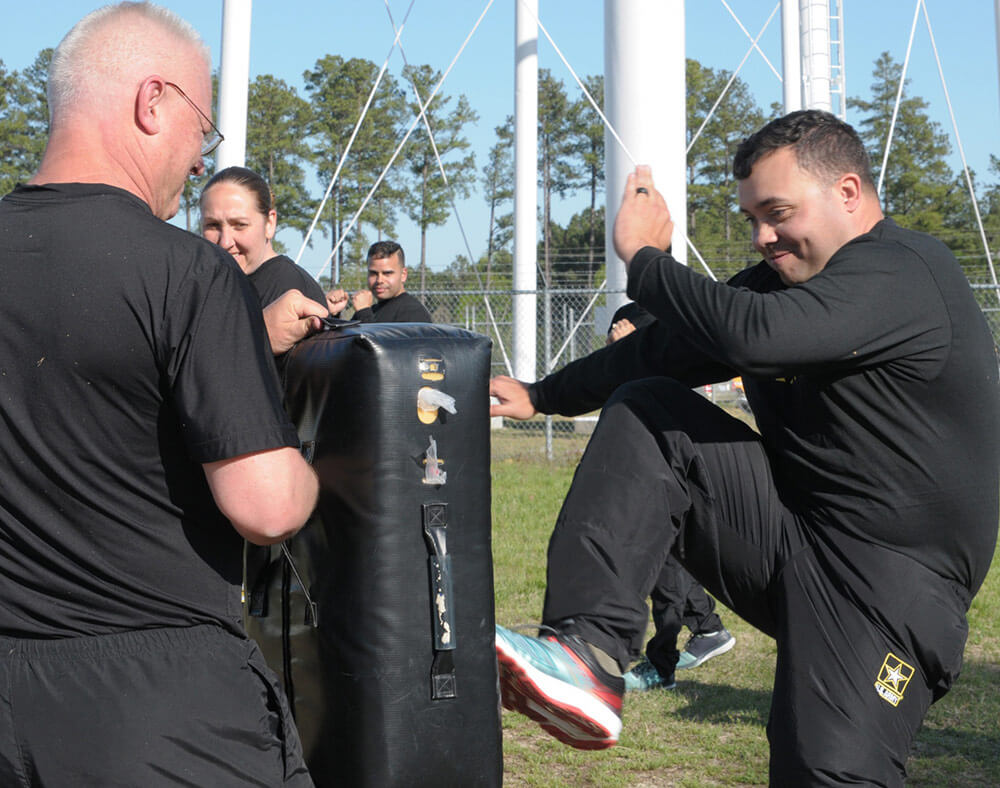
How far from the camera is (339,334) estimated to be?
9.35ft

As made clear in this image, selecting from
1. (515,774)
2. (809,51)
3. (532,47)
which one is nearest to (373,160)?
(532,47)

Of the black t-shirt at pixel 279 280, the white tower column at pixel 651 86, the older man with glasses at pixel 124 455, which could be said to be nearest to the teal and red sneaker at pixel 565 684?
the older man with glasses at pixel 124 455

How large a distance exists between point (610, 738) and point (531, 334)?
1647 centimetres

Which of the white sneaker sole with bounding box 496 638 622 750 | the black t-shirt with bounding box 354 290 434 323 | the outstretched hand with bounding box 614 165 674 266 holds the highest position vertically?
the outstretched hand with bounding box 614 165 674 266

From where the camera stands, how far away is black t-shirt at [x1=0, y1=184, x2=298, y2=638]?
189 centimetres

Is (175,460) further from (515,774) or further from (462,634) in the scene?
(515,774)

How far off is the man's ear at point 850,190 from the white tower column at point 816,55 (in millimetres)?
11399

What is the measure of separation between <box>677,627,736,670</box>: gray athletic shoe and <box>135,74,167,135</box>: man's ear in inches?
184

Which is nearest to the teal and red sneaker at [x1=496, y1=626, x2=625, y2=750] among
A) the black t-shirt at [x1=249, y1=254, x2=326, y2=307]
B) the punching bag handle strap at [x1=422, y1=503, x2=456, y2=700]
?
the punching bag handle strap at [x1=422, y1=503, x2=456, y2=700]

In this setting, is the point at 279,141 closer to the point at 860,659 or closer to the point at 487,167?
the point at 487,167

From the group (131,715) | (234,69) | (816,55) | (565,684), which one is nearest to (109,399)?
(131,715)

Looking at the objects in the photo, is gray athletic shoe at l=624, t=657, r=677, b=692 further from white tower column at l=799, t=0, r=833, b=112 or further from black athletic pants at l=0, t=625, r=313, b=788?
white tower column at l=799, t=0, r=833, b=112

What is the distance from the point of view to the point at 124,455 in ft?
6.42

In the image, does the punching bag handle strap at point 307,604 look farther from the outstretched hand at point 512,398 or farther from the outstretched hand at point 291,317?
the outstretched hand at point 512,398
